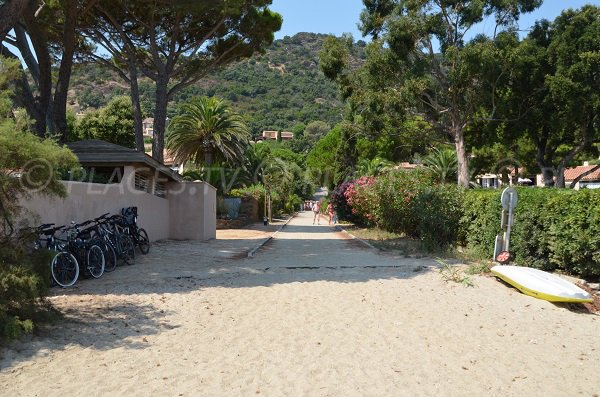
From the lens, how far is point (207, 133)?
33.1 metres

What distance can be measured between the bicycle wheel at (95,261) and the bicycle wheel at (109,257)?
59 centimetres

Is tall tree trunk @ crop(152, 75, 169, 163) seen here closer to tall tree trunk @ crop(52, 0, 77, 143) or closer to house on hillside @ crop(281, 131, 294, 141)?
tall tree trunk @ crop(52, 0, 77, 143)

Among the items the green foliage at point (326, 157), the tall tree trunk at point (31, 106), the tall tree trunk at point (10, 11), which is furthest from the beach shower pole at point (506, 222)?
the green foliage at point (326, 157)

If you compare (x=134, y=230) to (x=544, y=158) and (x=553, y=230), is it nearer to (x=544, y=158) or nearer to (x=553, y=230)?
(x=553, y=230)

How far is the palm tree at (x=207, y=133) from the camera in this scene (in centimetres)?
3291

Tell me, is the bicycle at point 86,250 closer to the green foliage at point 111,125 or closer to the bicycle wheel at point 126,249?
the bicycle wheel at point 126,249

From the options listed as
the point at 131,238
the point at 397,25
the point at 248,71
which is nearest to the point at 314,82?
the point at 248,71

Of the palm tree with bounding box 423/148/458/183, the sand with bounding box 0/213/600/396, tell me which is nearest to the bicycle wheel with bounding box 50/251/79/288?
the sand with bounding box 0/213/600/396

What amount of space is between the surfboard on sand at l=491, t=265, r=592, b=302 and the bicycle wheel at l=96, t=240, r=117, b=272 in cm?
735

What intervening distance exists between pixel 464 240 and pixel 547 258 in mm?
4246

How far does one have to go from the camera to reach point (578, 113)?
21141mm

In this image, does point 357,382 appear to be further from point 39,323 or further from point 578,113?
point 578,113

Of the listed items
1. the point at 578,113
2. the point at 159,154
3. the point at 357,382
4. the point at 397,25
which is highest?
the point at 397,25

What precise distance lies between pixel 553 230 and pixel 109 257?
8609mm
